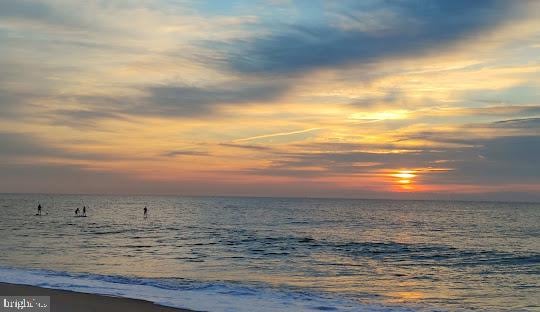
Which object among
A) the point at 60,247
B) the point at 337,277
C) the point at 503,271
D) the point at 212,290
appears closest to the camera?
the point at 212,290

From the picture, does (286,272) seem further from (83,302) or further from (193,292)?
(83,302)

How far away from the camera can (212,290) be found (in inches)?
687

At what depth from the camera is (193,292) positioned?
1678 cm

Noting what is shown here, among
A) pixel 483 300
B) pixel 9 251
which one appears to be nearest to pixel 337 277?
pixel 483 300

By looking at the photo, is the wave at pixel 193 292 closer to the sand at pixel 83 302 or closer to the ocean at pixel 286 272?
the ocean at pixel 286 272

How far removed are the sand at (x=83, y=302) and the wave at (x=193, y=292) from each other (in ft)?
2.51

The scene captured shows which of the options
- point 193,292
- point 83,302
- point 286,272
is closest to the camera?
point 83,302

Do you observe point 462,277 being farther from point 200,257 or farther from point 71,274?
point 71,274

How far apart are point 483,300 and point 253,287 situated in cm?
817

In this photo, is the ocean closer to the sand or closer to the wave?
the wave

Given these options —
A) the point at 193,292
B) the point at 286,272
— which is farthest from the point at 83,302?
the point at 286,272

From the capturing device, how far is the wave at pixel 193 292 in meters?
14.4

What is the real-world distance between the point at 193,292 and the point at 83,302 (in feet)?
14.5

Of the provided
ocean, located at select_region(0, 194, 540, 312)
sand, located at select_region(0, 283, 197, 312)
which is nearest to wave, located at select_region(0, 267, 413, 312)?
ocean, located at select_region(0, 194, 540, 312)
